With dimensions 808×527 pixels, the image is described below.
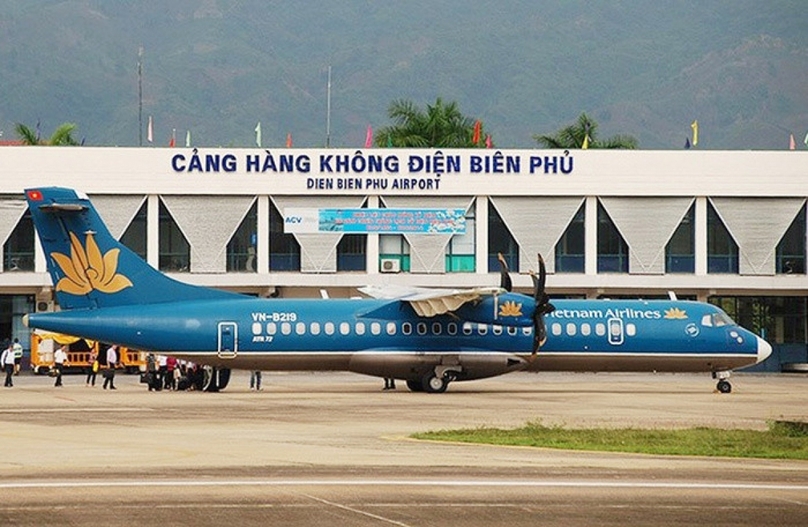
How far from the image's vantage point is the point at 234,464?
68.3ft

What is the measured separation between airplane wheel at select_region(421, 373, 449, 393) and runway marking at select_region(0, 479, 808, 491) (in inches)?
958

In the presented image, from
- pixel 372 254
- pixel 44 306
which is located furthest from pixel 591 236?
pixel 44 306

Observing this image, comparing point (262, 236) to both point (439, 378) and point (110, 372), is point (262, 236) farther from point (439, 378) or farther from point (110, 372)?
point (439, 378)

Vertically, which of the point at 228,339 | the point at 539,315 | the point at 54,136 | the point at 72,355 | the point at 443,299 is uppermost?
the point at 54,136

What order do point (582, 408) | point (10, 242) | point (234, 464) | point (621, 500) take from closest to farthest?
point (621, 500)
point (234, 464)
point (582, 408)
point (10, 242)

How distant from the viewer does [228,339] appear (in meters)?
41.6

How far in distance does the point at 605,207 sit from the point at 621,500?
50.3 m

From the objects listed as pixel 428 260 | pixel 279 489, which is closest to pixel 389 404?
pixel 279 489

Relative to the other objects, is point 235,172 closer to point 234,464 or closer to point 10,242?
point 10,242

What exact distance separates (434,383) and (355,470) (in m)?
23.2

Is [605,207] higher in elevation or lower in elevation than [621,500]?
higher

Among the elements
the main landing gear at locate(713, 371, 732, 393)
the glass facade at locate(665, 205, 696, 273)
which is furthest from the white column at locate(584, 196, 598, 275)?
the main landing gear at locate(713, 371, 732, 393)

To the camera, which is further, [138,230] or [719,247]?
[719,247]

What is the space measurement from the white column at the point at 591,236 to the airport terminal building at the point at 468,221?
7cm
